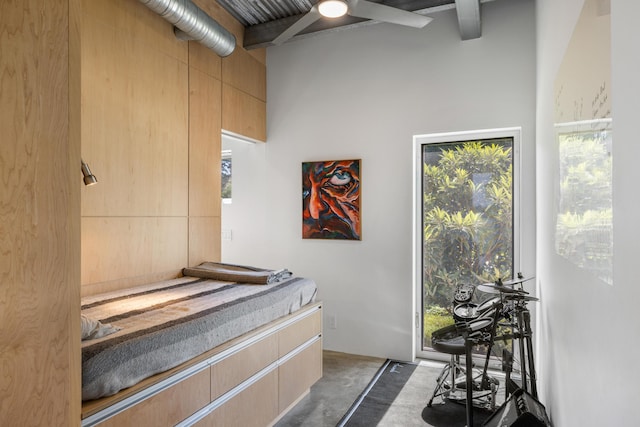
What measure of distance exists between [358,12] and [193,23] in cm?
119

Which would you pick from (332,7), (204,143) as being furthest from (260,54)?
(332,7)

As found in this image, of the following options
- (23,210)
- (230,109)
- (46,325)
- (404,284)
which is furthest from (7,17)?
(404,284)

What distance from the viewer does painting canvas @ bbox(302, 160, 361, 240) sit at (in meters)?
3.94

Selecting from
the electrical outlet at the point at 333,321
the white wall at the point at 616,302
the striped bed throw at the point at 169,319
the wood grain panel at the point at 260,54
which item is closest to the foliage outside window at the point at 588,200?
the white wall at the point at 616,302

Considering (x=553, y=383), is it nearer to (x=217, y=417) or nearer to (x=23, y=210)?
Result: (x=217, y=417)

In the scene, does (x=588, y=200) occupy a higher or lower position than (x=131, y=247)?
higher

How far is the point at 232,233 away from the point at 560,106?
11.4 ft

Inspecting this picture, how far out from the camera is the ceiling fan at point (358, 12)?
8.04 feet

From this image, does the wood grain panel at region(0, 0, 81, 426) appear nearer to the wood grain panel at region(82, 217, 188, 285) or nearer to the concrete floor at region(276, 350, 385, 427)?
the wood grain panel at region(82, 217, 188, 285)

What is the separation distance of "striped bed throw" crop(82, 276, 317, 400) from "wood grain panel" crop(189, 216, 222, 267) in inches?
15.1

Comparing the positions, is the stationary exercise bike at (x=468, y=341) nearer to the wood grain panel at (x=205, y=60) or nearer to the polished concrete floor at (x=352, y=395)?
the polished concrete floor at (x=352, y=395)

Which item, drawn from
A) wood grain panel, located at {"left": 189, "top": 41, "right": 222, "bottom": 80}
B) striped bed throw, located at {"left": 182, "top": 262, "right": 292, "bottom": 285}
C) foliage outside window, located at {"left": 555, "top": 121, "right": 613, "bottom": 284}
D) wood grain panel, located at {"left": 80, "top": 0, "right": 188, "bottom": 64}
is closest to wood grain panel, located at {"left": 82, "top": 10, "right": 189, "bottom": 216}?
wood grain panel, located at {"left": 80, "top": 0, "right": 188, "bottom": 64}

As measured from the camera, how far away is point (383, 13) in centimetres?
271

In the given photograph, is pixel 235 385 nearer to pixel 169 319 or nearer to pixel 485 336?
pixel 169 319
